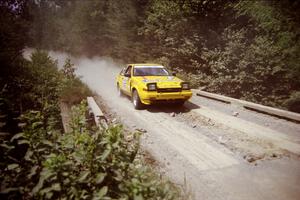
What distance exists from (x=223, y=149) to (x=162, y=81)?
13.4 ft

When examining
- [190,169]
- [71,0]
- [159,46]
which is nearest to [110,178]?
[190,169]

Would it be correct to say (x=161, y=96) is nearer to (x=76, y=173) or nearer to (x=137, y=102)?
(x=137, y=102)

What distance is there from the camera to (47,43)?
53.9m

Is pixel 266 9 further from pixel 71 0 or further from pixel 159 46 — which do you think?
pixel 71 0

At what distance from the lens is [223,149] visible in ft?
19.6

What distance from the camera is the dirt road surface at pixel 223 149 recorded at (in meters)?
4.39

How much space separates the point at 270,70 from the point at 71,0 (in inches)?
2194

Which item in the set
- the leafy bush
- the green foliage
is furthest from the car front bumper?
the green foliage

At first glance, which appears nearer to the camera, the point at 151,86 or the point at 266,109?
the point at 266,109

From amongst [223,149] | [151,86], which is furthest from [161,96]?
[223,149]

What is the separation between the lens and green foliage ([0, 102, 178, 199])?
267 cm

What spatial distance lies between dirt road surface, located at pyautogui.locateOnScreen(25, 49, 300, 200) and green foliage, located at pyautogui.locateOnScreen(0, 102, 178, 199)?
1627mm

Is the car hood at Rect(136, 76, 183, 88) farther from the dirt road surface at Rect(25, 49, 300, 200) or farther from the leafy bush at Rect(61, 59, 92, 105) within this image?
the leafy bush at Rect(61, 59, 92, 105)

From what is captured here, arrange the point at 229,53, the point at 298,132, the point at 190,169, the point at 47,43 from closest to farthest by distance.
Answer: the point at 190,169
the point at 298,132
the point at 229,53
the point at 47,43
